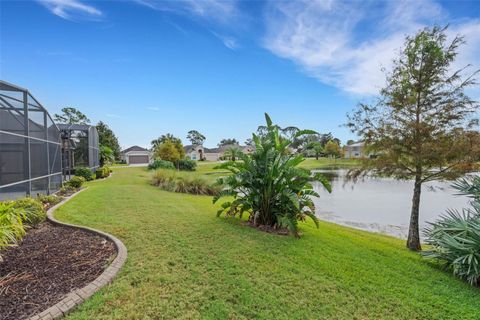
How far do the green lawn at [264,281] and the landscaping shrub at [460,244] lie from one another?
23cm

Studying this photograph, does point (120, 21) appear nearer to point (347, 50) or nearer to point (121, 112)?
point (347, 50)

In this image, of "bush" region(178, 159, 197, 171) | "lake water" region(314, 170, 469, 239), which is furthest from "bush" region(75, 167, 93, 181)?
"lake water" region(314, 170, 469, 239)

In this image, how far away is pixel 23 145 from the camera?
7297 mm

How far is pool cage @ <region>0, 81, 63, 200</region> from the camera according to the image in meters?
6.40

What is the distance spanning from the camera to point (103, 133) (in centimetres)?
3878

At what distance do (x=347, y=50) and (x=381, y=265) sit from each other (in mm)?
9257

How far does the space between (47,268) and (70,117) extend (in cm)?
4550

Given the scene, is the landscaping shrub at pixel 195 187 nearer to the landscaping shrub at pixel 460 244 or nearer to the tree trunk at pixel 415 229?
the tree trunk at pixel 415 229

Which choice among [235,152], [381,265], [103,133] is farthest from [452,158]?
[103,133]

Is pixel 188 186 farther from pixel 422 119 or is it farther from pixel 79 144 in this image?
pixel 79 144

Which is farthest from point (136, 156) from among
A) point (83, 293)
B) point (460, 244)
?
point (460, 244)

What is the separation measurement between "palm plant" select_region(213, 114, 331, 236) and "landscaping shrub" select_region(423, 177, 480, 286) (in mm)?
2177

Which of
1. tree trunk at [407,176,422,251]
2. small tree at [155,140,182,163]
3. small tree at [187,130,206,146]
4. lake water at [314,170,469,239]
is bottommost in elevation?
lake water at [314,170,469,239]

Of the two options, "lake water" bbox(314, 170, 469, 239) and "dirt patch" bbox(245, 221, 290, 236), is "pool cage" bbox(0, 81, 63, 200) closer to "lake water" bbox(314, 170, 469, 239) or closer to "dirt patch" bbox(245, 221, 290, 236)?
"dirt patch" bbox(245, 221, 290, 236)
